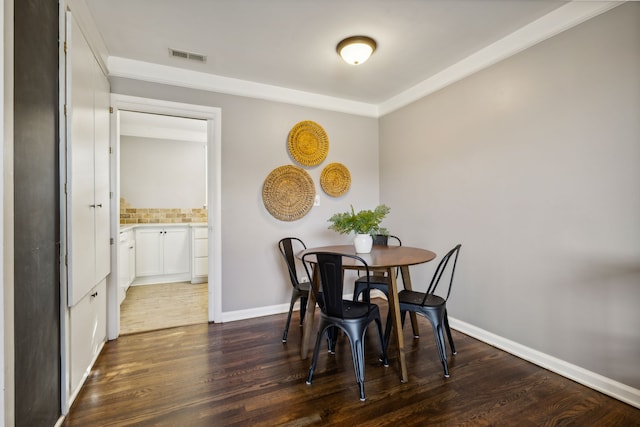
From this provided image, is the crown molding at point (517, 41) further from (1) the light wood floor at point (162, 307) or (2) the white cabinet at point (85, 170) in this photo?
(1) the light wood floor at point (162, 307)

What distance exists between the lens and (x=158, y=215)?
5.13 meters

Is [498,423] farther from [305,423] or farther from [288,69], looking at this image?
[288,69]

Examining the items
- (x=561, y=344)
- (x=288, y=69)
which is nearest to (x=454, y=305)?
(x=561, y=344)

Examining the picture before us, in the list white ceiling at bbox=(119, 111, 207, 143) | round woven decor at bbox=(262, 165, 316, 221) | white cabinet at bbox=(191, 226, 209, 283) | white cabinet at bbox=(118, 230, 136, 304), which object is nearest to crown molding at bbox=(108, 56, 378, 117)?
round woven decor at bbox=(262, 165, 316, 221)

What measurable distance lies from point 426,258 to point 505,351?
1.04m

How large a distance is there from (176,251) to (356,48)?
402 cm

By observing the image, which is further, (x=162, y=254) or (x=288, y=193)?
(x=162, y=254)

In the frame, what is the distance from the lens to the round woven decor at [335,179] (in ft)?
11.8

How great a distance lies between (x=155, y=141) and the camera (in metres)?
5.08

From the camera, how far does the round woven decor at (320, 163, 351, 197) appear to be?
3.59m

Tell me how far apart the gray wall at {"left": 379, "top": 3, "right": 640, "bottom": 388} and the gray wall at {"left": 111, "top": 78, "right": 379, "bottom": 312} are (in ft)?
4.61

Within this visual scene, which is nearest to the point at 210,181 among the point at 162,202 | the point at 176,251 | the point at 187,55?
the point at 187,55

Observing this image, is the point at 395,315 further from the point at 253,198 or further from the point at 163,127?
the point at 163,127

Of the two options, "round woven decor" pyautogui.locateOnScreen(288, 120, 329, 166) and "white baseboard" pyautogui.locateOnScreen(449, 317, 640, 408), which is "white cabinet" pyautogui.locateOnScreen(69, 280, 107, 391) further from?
"white baseboard" pyautogui.locateOnScreen(449, 317, 640, 408)
